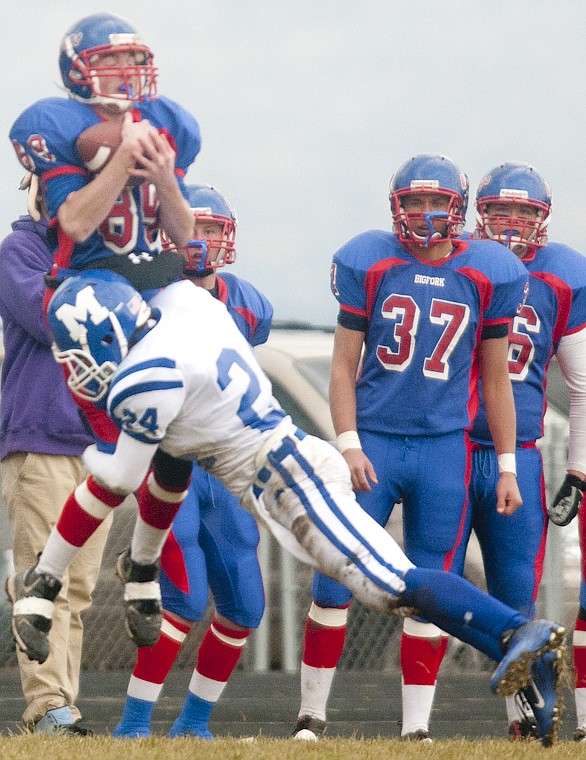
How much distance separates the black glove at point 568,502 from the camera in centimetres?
585

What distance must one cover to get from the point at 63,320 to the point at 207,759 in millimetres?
1311

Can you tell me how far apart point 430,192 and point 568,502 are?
1.28 meters

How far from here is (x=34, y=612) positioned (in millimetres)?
4625

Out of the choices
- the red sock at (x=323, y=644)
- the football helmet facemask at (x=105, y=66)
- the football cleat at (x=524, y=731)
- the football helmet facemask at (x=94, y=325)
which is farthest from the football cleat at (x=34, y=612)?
the football cleat at (x=524, y=731)

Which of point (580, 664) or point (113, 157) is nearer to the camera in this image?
point (113, 157)

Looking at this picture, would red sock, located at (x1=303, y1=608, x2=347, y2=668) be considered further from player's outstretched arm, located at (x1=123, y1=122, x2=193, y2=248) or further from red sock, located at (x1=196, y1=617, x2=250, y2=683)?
player's outstretched arm, located at (x1=123, y1=122, x2=193, y2=248)

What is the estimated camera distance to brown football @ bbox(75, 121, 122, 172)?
15.0 feet

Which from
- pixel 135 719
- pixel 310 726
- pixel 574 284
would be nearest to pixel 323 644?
pixel 310 726

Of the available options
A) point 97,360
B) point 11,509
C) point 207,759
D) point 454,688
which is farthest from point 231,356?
point 454,688

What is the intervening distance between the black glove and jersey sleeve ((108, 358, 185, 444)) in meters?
1.97

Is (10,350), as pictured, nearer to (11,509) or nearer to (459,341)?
(11,509)

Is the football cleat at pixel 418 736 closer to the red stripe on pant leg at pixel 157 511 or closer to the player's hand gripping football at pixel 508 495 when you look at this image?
the player's hand gripping football at pixel 508 495

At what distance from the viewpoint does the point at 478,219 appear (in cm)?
620

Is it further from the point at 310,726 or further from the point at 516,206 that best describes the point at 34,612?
the point at 516,206
